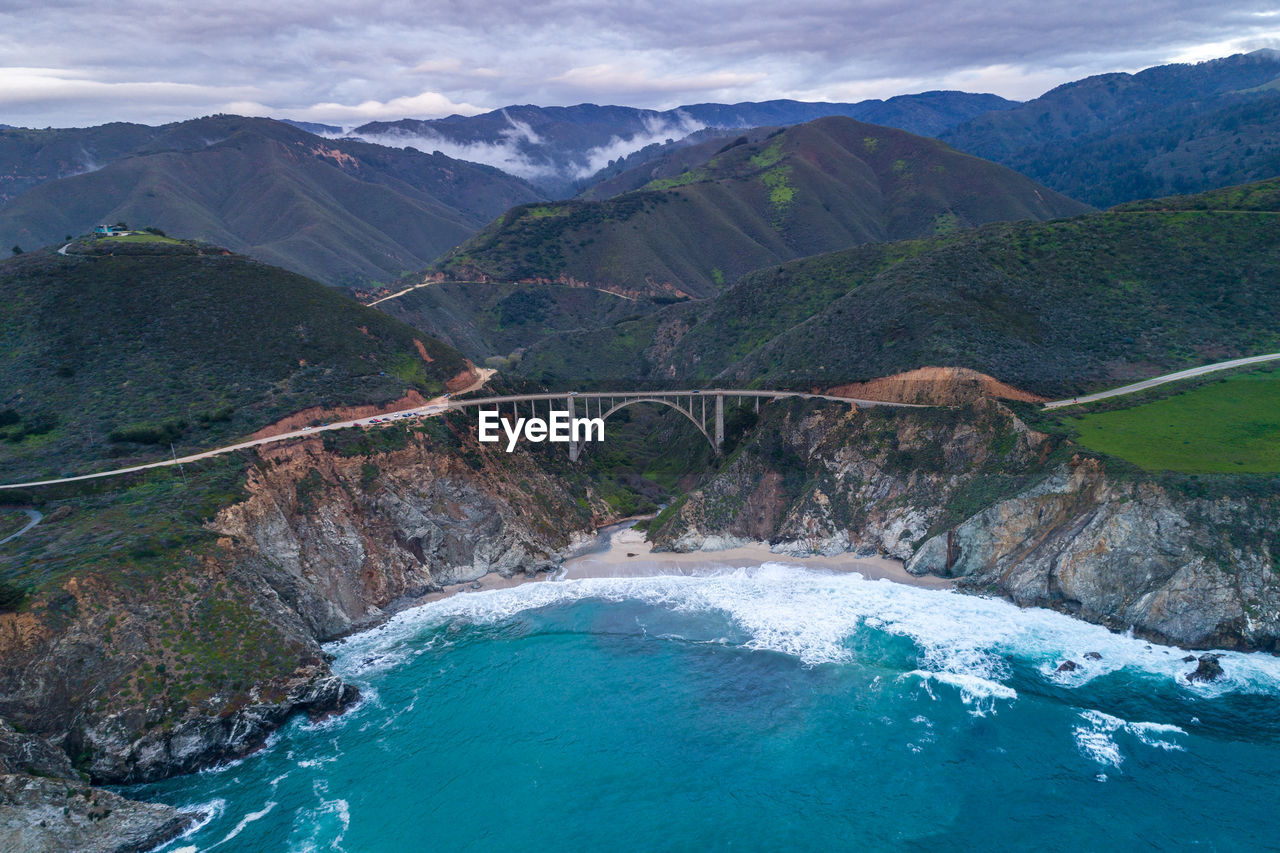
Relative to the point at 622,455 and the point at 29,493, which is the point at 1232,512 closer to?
the point at 622,455

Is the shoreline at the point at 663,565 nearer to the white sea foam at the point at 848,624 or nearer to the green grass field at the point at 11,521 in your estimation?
the white sea foam at the point at 848,624

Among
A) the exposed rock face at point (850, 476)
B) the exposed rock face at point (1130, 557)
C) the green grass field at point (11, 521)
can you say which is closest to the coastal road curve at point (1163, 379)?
the exposed rock face at point (850, 476)

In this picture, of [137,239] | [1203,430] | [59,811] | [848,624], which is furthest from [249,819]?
[137,239]

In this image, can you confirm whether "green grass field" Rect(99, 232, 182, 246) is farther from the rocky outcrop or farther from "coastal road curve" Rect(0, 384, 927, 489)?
the rocky outcrop

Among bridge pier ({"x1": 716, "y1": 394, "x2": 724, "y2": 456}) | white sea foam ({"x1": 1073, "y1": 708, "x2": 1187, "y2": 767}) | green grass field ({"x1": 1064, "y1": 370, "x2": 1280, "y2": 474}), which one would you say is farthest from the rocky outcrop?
green grass field ({"x1": 1064, "y1": 370, "x2": 1280, "y2": 474})

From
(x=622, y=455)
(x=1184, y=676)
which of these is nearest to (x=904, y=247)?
(x=622, y=455)

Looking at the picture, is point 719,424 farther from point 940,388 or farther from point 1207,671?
point 1207,671
